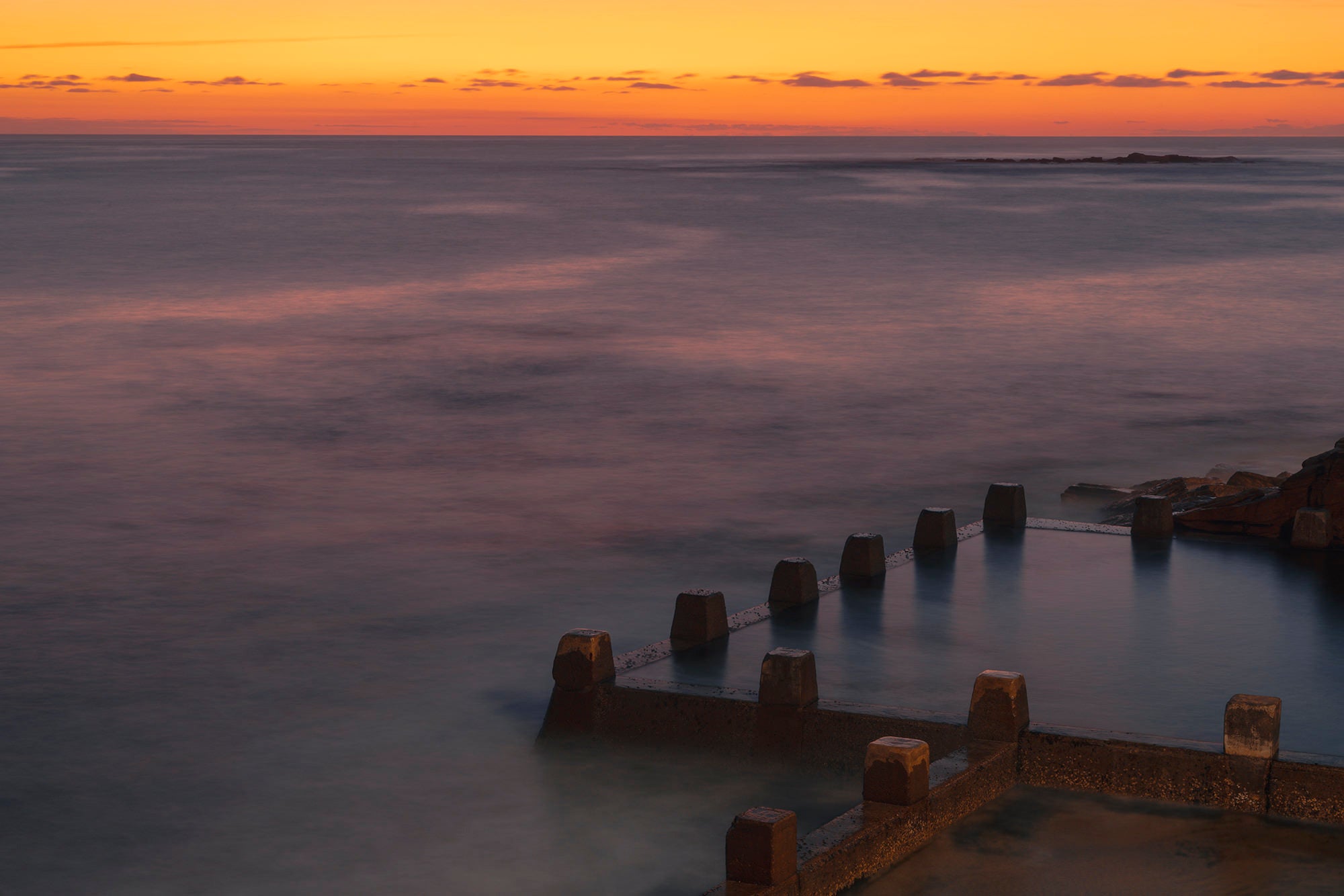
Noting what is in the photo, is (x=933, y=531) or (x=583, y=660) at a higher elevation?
(x=933, y=531)

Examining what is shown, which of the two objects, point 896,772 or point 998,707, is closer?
point 896,772

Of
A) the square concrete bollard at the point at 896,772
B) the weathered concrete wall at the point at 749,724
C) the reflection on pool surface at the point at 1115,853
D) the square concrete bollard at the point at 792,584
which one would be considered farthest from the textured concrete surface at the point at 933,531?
the square concrete bollard at the point at 896,772

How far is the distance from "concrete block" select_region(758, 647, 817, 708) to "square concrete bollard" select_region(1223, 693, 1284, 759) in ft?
6.55

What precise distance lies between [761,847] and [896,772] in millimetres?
1020

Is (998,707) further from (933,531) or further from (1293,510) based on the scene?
(1293,510)

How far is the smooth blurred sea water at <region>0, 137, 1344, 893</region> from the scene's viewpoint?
316 inches

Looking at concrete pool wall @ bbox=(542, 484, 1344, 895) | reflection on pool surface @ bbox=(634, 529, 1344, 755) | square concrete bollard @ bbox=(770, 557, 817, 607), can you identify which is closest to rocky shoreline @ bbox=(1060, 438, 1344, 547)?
reflection on pool surface @ bbox=(634, 529, 1344, 755)

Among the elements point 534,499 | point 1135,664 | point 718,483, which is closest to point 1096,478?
point 718,483

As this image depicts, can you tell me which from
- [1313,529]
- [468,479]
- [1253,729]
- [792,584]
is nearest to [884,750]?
[1253,729]

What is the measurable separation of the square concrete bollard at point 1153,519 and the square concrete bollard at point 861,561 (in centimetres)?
237

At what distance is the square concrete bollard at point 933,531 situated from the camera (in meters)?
11.9

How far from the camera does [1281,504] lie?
11.9 m

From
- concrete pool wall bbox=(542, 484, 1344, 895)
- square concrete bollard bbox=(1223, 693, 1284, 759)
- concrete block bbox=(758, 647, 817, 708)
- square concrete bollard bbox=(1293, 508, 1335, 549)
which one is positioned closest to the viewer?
concrete pool wall bbox=(542, 484, 1344, 895)

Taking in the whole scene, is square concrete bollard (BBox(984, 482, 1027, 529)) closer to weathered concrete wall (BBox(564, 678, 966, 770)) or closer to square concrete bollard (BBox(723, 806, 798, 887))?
weathered concrete wall (BBox(564, 678, 966, 770))
